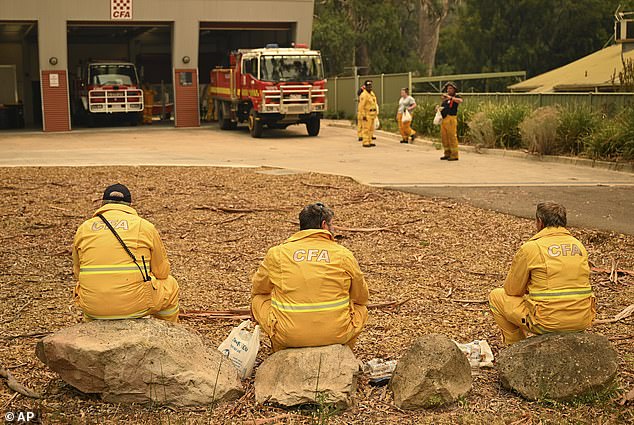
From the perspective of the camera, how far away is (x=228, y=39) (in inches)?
1673

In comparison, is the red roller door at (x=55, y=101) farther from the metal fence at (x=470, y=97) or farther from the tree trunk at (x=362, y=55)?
the tree trunk at (x=362, y=55)

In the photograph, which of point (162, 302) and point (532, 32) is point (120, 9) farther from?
point (532, 32)

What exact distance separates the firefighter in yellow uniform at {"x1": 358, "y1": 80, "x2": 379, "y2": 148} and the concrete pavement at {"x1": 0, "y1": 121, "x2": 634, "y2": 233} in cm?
48

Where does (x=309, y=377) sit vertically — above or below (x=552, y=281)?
below

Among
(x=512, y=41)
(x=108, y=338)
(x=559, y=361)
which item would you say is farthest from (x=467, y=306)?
(x=512, y=41)

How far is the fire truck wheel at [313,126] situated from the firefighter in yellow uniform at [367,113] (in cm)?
342

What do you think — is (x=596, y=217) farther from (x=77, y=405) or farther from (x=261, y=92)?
(x=261, y=92)

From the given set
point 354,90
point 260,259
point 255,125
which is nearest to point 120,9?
point 255,125

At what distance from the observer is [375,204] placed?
14.5 m

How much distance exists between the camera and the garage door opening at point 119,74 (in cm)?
3503

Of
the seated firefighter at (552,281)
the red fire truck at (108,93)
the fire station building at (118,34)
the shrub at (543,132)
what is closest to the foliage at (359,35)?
the fire station building at (118,34)

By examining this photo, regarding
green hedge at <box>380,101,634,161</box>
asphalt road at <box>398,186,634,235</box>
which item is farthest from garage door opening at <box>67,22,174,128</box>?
asphalt road at <box>398,186,634,235</box>

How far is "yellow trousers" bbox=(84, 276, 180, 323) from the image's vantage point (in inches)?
246

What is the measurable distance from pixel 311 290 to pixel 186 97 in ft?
99.4
